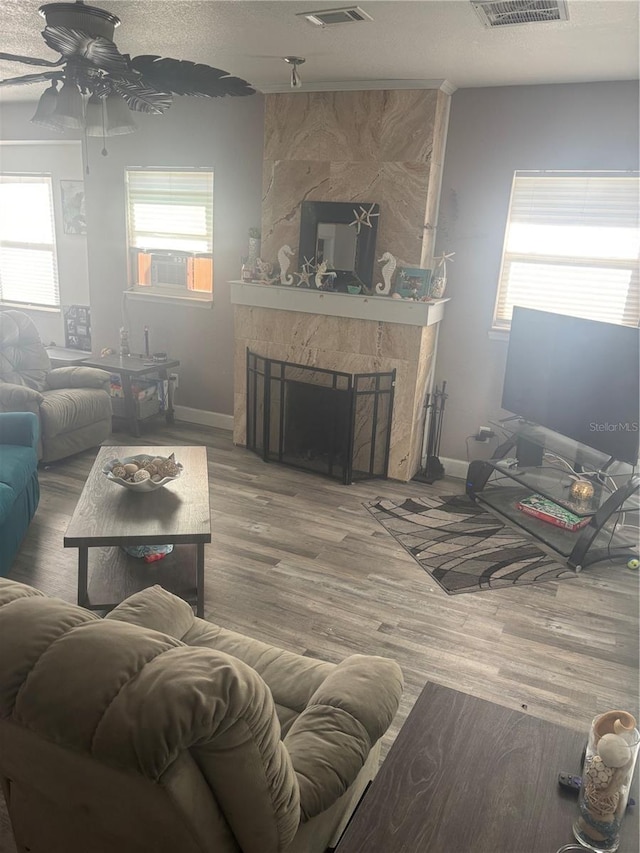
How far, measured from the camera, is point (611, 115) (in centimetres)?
387

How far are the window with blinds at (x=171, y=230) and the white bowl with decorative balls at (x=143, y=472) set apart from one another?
2688mm

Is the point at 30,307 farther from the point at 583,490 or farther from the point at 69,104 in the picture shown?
the point at 583,490

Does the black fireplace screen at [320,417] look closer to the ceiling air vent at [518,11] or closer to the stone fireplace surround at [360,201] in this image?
the stone fireplace surround at [360,201]

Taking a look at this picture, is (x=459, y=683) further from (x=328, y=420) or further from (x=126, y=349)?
(x=126, y=349)

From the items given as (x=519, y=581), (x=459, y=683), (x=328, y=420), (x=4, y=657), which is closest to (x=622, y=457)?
(x=519, y=581)

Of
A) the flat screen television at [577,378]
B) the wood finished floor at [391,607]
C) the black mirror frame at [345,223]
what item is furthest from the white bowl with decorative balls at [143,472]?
the flat screen television at [577,378]

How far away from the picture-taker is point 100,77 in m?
2.50

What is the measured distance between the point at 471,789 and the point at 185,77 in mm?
2537

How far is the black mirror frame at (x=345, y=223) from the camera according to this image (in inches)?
175

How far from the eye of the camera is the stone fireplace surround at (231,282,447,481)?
14.6 feet

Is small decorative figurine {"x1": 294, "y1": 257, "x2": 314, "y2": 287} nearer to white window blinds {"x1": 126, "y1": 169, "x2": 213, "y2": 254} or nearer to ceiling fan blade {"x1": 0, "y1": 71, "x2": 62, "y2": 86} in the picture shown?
white window blinds {"x1": 126, "y1": 169, "x2": 213, "y2": 254}

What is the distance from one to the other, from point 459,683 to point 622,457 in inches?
67.5

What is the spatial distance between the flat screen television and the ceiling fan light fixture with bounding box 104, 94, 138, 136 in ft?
8.61

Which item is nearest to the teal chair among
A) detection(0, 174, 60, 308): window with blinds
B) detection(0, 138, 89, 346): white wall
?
detection(0, 138, 89, 346): white wall
